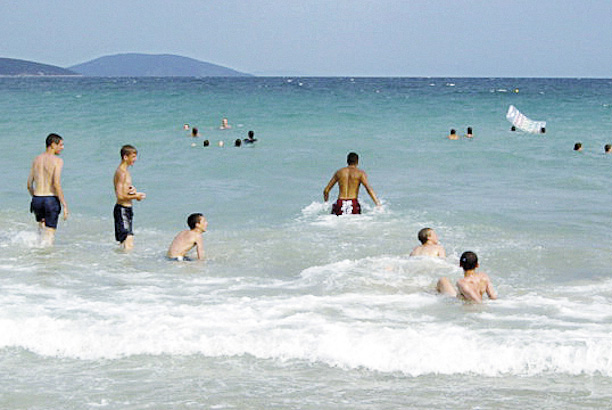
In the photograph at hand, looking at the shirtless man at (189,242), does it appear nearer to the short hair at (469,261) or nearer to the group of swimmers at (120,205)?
the group of swimmers at (120,205)

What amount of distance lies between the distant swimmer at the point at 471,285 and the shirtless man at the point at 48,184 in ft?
16.6

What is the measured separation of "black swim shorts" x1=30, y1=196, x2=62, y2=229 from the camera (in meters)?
9.91

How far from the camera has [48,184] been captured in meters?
9.86

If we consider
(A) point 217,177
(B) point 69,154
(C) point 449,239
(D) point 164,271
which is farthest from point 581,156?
(D) point 164,271

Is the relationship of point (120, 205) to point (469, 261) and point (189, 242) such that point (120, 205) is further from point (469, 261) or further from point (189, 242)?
point (469, 261)

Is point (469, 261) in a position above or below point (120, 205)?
below

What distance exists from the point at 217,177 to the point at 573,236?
9471 mm

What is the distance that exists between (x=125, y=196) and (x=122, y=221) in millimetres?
375

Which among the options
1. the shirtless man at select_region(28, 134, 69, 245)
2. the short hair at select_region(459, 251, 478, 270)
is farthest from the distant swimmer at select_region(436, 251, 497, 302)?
the shirtless man at select_region(28, 134, 69, 245)

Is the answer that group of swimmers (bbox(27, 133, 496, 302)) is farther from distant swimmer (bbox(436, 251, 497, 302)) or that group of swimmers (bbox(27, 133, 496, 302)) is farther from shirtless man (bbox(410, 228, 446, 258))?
distant swimmer (bbox(436, 251, 497, 302))

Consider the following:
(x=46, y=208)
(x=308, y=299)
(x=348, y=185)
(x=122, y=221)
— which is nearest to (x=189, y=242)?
(x=122, y=221)

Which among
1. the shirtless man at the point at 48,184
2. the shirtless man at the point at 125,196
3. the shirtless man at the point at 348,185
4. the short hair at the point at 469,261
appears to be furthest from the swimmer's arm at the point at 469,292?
the shirtless man at the point at 48,184

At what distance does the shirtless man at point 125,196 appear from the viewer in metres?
9.65

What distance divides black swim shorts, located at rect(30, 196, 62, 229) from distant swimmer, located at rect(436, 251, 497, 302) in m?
5.20
